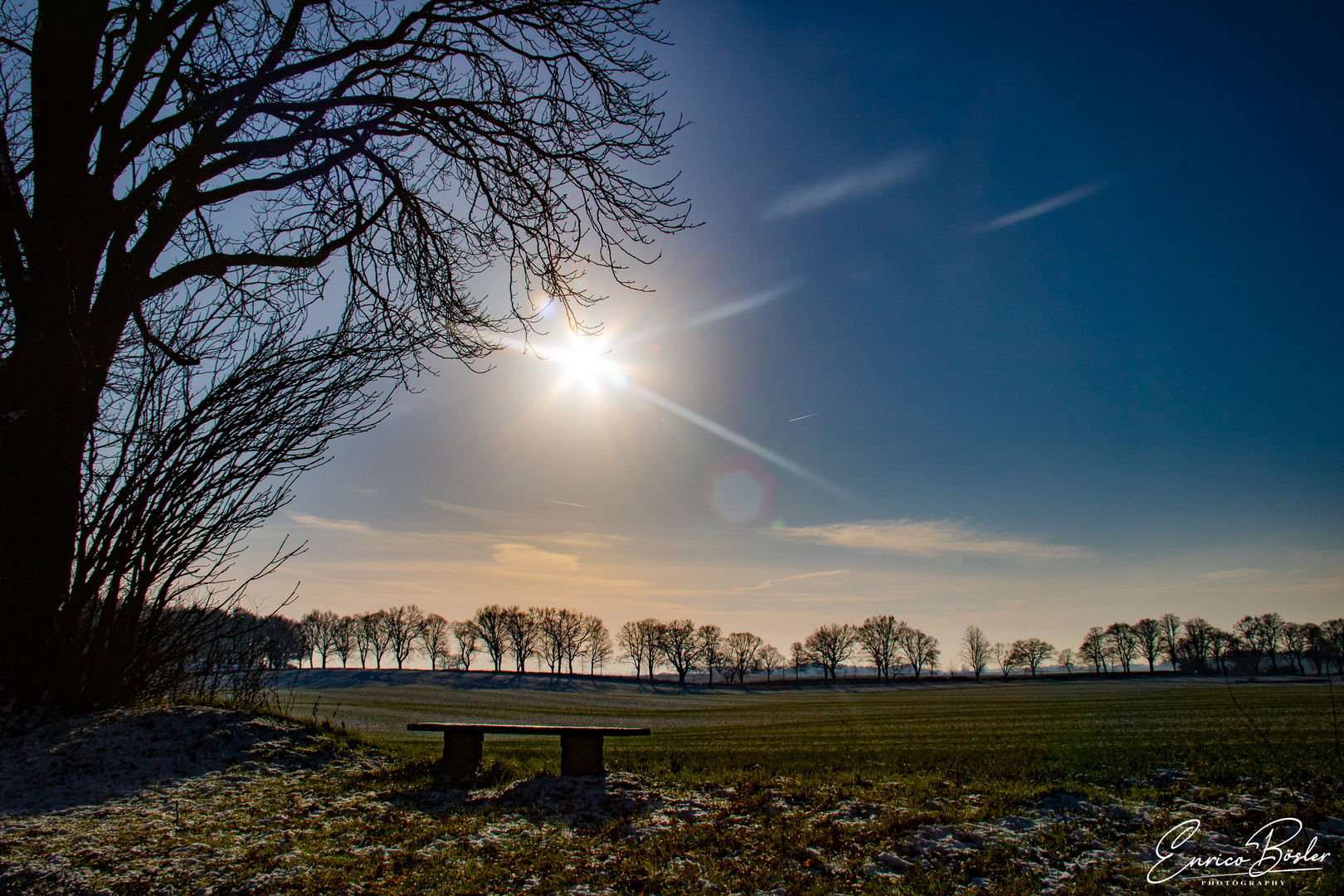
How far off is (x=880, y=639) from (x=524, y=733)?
113772mm

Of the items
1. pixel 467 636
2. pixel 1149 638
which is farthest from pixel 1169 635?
pixel 467 636

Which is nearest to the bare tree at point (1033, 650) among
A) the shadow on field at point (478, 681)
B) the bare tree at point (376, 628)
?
the shadow on field at point (478, 681)

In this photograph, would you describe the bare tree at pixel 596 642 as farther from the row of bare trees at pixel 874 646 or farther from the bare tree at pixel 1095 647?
the bare tree at pixel 1095 647

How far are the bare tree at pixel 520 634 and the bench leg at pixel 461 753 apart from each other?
98.4 metres

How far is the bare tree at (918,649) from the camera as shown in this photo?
111 meters

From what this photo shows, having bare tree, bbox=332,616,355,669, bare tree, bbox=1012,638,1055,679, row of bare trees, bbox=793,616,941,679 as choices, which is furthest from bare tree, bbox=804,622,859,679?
bare tree, bbox=332,616,355,669

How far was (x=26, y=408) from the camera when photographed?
529 cm

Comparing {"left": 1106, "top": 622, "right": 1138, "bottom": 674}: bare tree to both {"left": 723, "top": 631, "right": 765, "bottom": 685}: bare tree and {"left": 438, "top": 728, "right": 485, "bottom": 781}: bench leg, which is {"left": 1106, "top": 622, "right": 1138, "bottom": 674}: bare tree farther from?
{"left": 438, "top": 728, "right": 485, "bottom": 781}: bench leg

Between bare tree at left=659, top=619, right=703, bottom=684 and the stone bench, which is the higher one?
the stone bench

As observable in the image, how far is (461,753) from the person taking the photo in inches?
274

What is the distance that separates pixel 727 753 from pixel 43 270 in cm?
1045

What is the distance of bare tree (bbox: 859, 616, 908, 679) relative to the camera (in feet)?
356

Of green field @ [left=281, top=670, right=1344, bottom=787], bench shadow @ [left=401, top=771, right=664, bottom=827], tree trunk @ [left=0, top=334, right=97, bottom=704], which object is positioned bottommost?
green field @ [left=281, top=670, right=1344, bottom=787]
